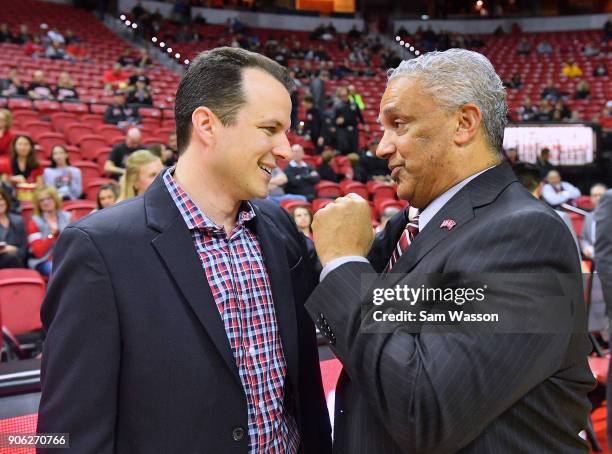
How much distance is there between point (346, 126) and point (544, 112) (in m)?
5.68

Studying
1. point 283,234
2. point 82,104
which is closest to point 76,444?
point 283,234

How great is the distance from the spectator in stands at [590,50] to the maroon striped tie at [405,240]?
1986cm

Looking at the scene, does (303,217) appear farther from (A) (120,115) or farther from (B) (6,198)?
(A) (120,115)

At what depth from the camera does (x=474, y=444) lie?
1060 mm

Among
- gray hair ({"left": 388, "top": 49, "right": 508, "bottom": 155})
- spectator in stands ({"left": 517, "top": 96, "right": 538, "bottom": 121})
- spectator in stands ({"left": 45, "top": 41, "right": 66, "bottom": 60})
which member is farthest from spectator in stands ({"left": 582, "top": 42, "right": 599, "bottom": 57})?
gray hair ({"left": 388, "top": 49, "right": 508, "bottom": 155})

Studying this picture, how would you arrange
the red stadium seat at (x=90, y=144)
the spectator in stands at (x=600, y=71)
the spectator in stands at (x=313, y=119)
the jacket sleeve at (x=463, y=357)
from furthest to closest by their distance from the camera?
the spectator in stands at (x=600, y=71), the spectator in stands at (x=313, y=119), the red stadium seat at (x=90, y=144), the jacket sleeve at (x=463, y=357)

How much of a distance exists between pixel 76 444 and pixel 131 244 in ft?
1.23

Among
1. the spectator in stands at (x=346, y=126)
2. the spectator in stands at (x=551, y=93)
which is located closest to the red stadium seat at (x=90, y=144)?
the spectator in stands at (x=346, y=126)

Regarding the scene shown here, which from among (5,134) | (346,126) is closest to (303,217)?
(5,134)

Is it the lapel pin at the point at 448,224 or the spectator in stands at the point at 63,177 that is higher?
the lapel pin at the point at 448,224

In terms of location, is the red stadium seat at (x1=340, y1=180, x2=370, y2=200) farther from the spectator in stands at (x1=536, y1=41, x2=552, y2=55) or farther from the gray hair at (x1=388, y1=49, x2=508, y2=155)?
the spectator in stands at (x1=536, y1=41, x2=552, y2=55)

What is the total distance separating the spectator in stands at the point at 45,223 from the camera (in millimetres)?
4453

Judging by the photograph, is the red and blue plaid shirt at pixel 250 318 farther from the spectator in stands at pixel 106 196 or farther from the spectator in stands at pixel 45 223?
the spectator in stands at pixel 45 223

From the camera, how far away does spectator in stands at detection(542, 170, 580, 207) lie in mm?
7867
